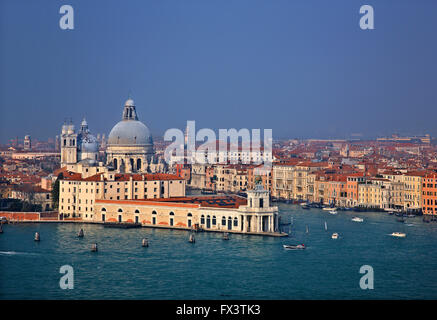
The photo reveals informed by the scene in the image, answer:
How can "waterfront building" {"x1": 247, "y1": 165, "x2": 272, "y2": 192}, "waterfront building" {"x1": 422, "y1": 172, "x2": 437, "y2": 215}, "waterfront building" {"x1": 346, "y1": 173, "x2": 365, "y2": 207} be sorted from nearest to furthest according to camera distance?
Answer: "waterfront building" {"x1": 422, "y1": 172, "x2": 437, "y2": 215} → "waterfront building" {"x1": 346, "y1": 173, "x2": 365, "y2": 207} → "waterfront building" {"x1": 247, "y1": 165, "x2": 272, "y2": 192}

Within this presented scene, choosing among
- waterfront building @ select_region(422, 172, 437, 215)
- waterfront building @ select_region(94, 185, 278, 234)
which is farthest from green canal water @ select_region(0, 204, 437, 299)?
waterfront building @ select_region(422, 172, 437, 215)

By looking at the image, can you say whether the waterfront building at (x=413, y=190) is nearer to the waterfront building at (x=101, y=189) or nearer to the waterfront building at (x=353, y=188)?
the waterfront building at (x=353, y=188)

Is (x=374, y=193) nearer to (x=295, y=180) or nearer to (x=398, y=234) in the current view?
(x=295, y=180)

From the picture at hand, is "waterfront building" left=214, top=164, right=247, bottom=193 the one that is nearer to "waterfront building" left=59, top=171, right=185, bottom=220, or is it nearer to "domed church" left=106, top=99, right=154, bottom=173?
"domed church" left=106, top=99, right=154, bottom=173

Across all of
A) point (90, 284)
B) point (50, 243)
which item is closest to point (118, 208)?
point (50, 243)

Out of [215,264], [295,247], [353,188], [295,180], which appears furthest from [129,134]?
[215,264]

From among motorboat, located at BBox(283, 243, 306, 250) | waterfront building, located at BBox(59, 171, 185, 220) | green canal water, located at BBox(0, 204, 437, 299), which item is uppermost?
waterfront building, located at BBox(59, 171, 185, 220)
